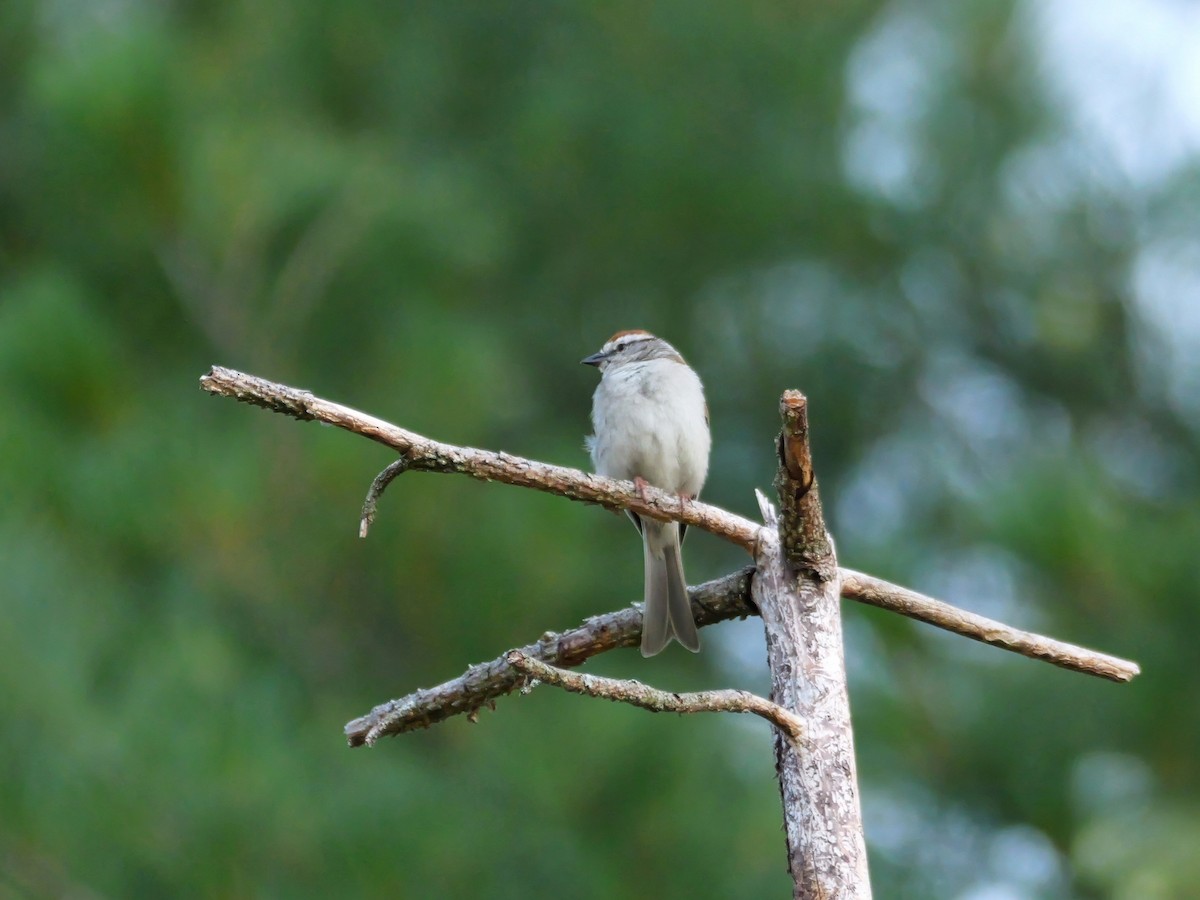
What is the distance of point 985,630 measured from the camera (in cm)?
278

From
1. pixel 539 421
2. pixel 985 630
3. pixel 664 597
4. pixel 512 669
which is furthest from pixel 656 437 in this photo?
pixel 539 421

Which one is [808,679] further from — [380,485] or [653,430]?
[653,430]

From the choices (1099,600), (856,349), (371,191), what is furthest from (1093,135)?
(371,191)

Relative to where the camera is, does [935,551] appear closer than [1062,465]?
Answer: No

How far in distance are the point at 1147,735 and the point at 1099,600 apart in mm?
674

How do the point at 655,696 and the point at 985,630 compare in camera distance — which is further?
the point at 985,630

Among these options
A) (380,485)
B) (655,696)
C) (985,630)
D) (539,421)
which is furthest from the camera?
(539,421)

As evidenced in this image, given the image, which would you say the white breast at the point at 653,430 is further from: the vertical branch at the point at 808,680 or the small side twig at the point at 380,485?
the small side twig at the point at 380,485

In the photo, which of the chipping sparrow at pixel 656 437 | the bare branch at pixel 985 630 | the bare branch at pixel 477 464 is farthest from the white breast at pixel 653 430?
the bare branch at pixel 985 630

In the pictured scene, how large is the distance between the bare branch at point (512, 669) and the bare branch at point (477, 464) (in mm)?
149

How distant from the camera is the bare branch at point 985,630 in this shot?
272cm

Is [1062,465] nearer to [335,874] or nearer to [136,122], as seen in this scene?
[335,874]

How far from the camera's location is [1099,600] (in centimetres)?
630

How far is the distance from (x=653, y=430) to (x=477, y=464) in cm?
204
